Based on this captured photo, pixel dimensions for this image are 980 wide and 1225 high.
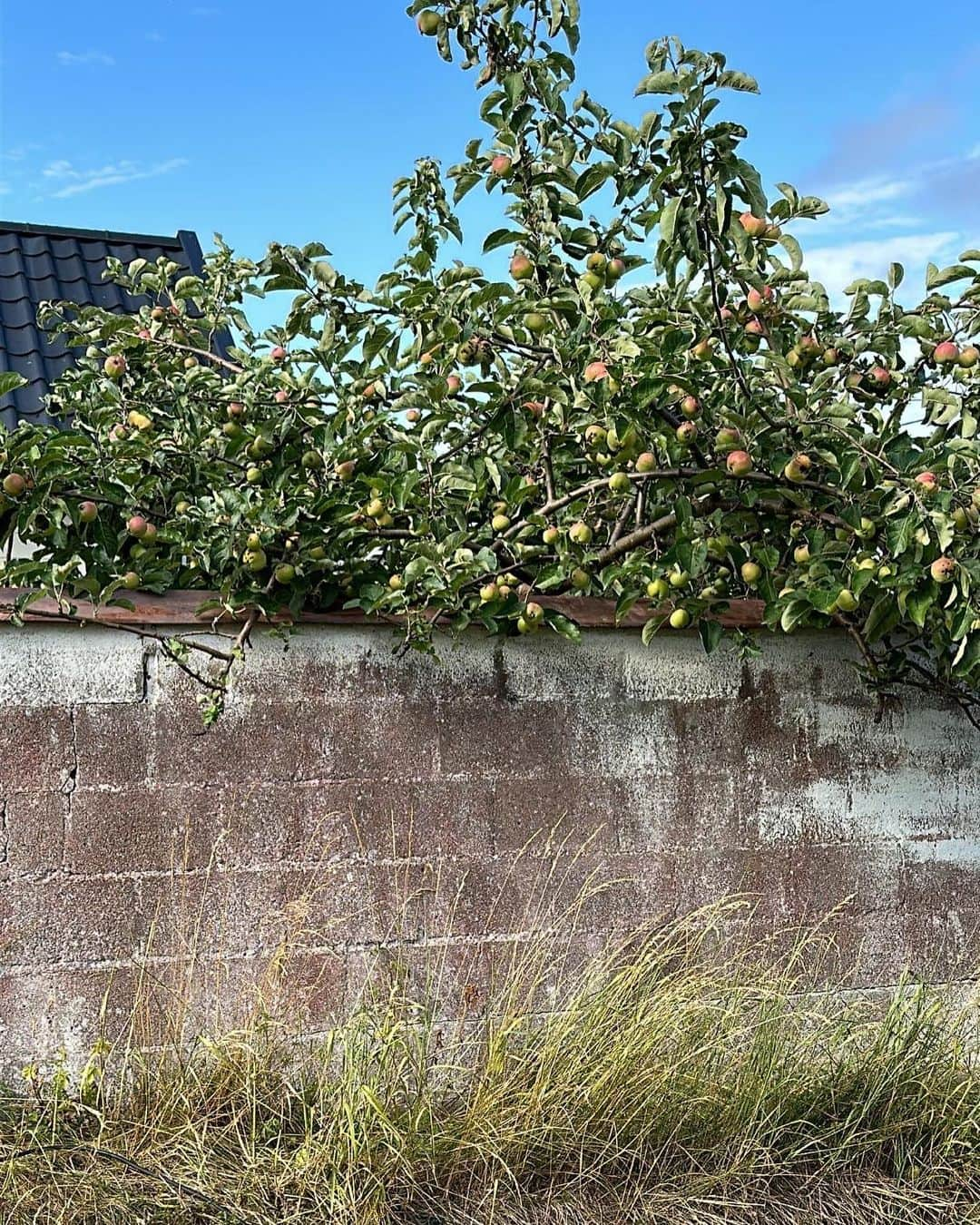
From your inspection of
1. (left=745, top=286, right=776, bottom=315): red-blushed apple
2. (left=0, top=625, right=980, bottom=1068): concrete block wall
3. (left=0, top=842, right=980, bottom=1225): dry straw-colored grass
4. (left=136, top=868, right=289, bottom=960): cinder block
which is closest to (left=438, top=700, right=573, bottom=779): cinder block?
(left=0, top=625, right=980, bottom=1068): concrete block wall

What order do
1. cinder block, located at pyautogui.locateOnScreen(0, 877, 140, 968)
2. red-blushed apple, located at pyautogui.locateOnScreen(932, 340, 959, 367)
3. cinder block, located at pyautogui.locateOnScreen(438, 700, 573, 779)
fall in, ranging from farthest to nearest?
cinder block, located at pyautogui.locateOnScreen(438, 700, 573, 779)
red-blushed apple, located at pyautogui.locateOnScreen(932, 340, 959, 367)
cinder block, located at pyautogui.locateOnScreen(0, 877, 140, 968)

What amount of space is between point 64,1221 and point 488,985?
1.21 m

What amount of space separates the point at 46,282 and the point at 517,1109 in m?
6.12

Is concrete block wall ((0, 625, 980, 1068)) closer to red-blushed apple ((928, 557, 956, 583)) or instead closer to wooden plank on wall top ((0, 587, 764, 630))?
wooden plank on wall top ((0, 587, 764, 630))

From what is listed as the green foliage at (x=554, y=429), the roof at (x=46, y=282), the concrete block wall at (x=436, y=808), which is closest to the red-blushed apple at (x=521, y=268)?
the green foliage at (x=554, y=429)

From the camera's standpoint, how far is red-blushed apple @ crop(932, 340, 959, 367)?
10.6ft

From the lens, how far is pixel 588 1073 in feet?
9.46

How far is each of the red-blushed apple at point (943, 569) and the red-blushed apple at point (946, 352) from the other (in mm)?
583

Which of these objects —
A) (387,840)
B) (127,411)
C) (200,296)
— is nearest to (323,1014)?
(387,840)

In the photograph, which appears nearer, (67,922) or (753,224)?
(753,224)

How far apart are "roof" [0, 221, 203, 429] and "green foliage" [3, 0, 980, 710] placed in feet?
11.2

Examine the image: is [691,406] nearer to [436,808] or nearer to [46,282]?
[436,808]

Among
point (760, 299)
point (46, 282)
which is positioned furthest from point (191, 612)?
point (46, 282)

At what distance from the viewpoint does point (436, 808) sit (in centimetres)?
338
